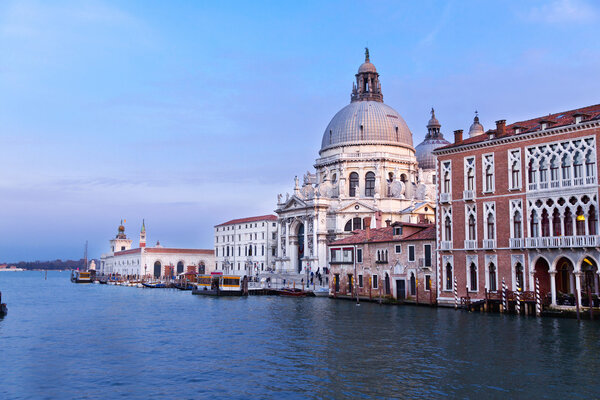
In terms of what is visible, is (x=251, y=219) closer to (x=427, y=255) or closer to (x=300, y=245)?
(x=300, y=245)

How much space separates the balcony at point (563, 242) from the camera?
93.2 feet

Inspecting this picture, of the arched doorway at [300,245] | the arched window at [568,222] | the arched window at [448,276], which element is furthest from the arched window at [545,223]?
the arched doorway at [300,245]

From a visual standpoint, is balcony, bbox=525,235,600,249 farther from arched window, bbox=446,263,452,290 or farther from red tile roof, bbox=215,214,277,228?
red tile roof, bbox=215,214,277,228

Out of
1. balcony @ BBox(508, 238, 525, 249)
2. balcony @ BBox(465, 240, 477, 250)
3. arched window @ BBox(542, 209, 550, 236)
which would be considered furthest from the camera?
balcony @ BBox(465, 240, 477, 250)

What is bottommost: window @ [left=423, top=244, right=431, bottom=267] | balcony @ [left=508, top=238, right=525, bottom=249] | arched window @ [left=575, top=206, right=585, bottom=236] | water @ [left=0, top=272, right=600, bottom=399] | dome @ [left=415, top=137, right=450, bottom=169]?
water @ [left=0, top=272, right=600, bottom=399]

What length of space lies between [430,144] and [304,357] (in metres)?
68.0

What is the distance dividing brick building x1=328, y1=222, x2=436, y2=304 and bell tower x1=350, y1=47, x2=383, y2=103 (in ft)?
108

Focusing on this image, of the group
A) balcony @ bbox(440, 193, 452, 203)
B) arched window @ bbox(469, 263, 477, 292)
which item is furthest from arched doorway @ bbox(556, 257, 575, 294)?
balcony @ bbox(440, 193, 452, 203)

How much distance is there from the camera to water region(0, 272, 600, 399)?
15859mm

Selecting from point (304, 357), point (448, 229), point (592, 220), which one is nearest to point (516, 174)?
point (592, 220)

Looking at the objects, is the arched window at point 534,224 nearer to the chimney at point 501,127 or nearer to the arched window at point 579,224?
the arched window at point 579,224

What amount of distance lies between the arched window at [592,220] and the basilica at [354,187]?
1438 inches

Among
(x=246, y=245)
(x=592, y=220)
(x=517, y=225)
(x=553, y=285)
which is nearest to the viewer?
(x=592, y=220)

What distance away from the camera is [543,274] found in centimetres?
3200
